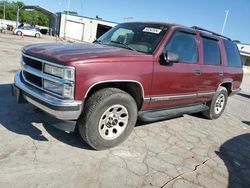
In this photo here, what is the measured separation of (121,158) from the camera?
3.77 m

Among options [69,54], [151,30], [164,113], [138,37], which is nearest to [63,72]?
[69,54]

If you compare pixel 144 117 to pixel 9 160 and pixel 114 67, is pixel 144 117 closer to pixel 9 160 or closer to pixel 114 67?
pixel 114 67

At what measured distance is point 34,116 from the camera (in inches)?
188

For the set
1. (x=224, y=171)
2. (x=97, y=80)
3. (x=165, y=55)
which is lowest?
(x=224, y=171)

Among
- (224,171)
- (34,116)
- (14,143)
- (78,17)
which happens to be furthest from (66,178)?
(78,17)

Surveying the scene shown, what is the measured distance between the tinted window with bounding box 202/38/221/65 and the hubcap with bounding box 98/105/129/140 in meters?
2.43

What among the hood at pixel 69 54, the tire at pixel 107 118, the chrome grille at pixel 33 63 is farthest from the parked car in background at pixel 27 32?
the tire at pixel 107 118

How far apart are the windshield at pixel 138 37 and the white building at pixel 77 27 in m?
42.9

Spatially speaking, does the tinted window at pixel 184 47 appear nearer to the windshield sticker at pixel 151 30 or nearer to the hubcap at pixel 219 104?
the windshield sticker at pixel 151 30

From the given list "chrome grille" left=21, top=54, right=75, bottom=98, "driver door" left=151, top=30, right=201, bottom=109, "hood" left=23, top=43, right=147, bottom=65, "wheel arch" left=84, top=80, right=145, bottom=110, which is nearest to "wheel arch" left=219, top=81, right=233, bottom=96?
"driver door" left=151, top=30, right=201, bottom=109

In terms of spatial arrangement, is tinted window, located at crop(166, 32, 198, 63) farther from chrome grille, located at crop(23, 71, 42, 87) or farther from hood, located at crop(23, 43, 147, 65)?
chrome grille, located at crop(23, 71, 42, 87)

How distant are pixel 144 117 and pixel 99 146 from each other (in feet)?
3.17

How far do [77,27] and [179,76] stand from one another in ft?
151

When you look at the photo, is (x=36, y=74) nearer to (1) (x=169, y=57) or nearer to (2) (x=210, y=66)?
(1) (x=169, y=57)
